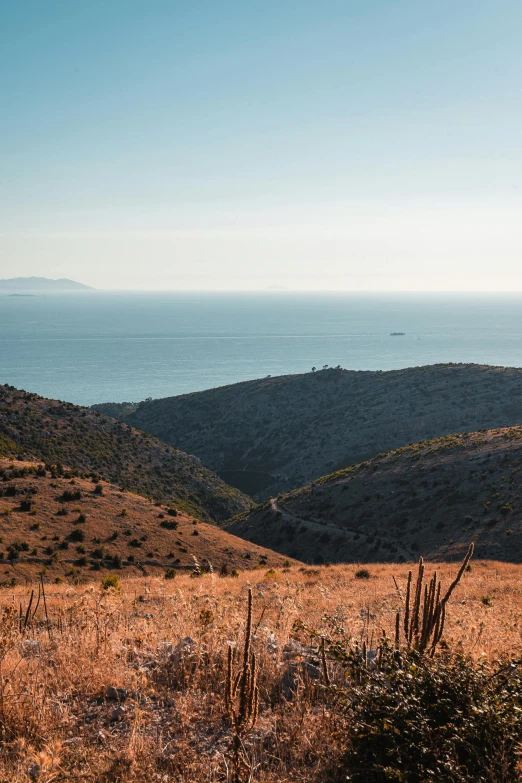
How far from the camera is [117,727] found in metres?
5.46

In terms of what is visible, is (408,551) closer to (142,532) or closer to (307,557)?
(307,557)

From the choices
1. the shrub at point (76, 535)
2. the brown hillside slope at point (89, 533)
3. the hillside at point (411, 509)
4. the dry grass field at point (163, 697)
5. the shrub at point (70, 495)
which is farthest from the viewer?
the hillside at point (411, 509)

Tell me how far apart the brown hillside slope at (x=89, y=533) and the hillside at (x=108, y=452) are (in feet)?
41.8

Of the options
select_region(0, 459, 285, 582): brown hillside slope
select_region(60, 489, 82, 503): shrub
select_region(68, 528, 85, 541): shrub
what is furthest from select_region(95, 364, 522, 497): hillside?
select_region(68, 528, 85, 541): shrub

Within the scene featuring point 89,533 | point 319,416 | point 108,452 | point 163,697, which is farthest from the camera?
point 319,416

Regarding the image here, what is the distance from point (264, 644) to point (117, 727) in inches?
92.2

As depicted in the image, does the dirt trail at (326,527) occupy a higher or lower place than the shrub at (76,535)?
lower

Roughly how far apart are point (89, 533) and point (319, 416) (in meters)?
66.6

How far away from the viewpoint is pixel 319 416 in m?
95.1

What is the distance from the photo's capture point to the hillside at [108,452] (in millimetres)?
53750

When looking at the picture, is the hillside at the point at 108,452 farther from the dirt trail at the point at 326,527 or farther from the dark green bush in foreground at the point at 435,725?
the dark green bush in foreground at the point at 435,725

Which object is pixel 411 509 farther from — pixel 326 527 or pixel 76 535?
pixel 76 535

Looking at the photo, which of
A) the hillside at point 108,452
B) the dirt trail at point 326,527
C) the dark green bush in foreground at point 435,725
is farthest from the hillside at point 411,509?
the dark green bush in foreground at point 435,725

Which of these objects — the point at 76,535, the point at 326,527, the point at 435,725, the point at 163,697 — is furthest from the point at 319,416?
the point at 435,725
